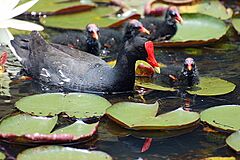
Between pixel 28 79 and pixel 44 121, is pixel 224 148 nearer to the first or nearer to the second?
pixel 44 121

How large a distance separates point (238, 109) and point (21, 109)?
1.78 meters

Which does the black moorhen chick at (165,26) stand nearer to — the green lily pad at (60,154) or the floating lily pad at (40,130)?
the floating lily pad at (40,130)

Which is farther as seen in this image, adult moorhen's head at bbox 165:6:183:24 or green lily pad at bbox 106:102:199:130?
adult moorhen's head at bbox 165:6:183:24

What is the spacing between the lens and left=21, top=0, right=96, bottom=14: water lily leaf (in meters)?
9.56

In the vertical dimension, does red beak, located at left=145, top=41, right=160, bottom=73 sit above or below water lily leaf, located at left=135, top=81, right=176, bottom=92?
above

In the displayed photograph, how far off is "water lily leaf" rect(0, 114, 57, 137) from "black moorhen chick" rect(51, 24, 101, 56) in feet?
8.17

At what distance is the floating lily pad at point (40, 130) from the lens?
18.0ft

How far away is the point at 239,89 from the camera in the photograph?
7.07m

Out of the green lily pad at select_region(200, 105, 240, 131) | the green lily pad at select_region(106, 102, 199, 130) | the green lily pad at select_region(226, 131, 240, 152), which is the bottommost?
the green lily pad at select_region(200, 105, 240, 131)

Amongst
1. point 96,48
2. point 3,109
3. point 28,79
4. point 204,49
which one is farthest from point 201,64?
point 3,109

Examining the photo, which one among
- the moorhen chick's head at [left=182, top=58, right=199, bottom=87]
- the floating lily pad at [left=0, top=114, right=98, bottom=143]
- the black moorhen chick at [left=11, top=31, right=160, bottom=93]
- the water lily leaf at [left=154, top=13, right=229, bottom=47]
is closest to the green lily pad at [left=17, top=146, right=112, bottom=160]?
the floating lily pad at [left=0, top=114, right=98, bottom=143]

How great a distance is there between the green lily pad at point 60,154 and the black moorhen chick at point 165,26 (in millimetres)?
3856

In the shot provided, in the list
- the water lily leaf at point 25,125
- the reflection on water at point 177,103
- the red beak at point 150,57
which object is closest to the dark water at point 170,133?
the reflection on water at point 177,103

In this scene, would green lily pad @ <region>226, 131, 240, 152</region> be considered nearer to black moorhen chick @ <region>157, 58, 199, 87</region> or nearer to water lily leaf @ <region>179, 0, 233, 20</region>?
black moorhen chick @ <region>157, 58, 199, 87</region>
